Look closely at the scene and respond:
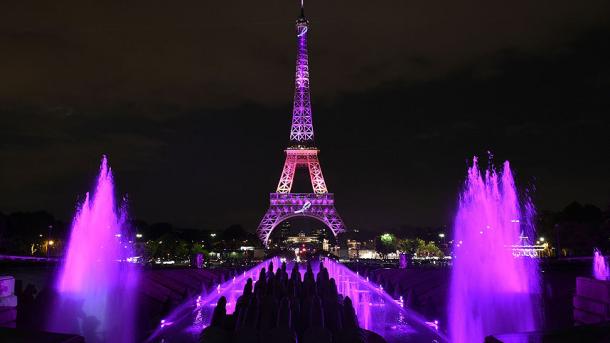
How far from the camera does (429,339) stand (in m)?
12.0

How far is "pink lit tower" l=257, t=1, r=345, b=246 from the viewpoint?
277 ft

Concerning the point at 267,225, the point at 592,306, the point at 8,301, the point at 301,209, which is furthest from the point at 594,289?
the point at 301,209

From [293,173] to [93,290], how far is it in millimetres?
72425

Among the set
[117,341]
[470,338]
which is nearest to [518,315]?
[470,338]

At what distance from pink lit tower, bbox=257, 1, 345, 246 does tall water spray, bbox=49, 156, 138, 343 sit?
6250 centimetres

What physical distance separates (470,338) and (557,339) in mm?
6359

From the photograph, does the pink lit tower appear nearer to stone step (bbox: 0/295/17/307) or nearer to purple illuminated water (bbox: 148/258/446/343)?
purple illuminated water (bbox: 148/258/446/343)

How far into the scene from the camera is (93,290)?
591 inches

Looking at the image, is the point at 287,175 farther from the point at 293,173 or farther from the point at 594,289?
the point at 594,289

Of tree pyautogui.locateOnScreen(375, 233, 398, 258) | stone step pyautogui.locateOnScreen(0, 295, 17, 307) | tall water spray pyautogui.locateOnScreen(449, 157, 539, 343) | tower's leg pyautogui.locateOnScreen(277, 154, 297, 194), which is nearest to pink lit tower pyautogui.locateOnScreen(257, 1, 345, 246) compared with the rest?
tower's leg pyautogui.locateOnScreen(277, 154, 297, 194)

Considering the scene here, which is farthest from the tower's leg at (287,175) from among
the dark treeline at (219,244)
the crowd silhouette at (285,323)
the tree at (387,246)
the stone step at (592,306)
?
the crowd silhouette at (285,323)

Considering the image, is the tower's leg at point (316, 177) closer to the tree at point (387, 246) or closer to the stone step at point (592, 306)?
the tree at point (387, 246)

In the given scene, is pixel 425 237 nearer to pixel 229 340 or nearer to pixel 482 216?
pixel 482 216

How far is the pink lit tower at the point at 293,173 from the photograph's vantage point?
8456 cm
